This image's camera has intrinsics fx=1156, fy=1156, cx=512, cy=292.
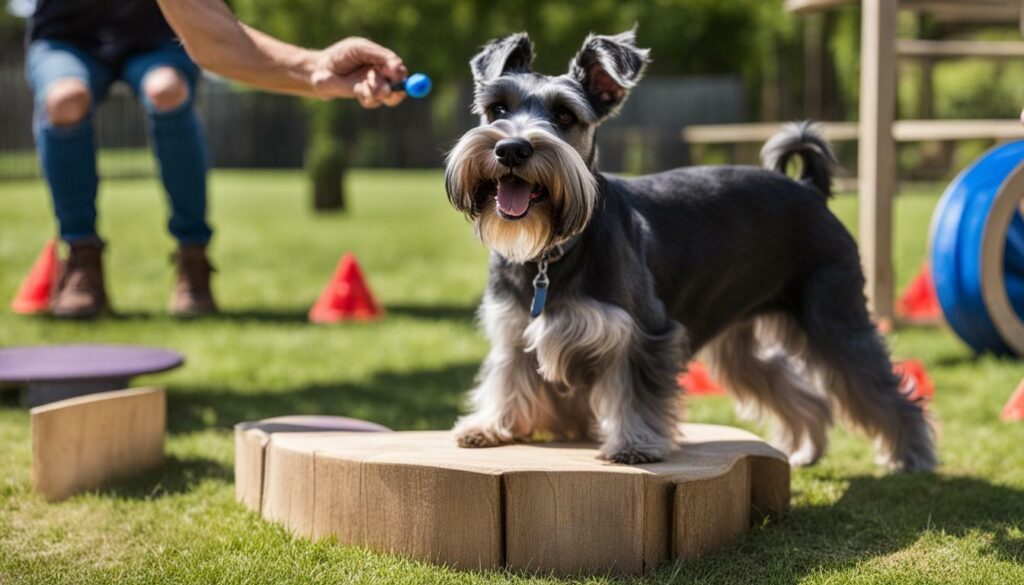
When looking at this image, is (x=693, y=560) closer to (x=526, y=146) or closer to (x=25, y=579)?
(x=526, y=146)

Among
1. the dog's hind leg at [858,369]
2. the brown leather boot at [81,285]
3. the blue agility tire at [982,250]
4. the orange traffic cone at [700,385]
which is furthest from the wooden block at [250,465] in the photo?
the blue agility tire at [982,250]

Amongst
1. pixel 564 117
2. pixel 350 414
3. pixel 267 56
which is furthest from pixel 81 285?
pixel 564 117

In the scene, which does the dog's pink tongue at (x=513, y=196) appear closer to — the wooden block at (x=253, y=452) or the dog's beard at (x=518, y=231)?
the dog's beard at (x=518, y=231)

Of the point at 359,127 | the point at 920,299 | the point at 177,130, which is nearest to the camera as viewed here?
the point at 177,130

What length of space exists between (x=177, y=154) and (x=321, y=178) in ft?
37.1

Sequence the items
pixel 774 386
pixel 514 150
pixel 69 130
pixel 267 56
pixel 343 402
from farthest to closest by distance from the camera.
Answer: pixel 69 130, pixel 343 402, pixel 774 386, pixel 267 56, pixel 514 150

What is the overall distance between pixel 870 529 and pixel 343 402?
9.53 feet

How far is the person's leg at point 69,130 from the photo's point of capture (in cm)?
661

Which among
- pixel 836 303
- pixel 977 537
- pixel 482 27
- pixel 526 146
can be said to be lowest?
pixel 977 537

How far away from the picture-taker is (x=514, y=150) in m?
3.43

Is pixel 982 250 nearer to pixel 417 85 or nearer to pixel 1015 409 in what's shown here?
pixel 1015 409

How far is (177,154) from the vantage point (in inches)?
283

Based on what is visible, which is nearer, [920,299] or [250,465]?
[250,465]

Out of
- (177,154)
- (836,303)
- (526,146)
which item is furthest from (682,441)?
(177,154)
